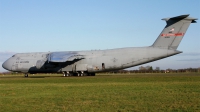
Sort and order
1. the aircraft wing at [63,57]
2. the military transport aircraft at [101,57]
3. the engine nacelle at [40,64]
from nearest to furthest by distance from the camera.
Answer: the military transport aircraft at [101,57], the aircraft wing at [63,57], the engine nacelle at [40,64]

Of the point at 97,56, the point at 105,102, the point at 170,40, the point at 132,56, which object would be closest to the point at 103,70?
the point at 97,56

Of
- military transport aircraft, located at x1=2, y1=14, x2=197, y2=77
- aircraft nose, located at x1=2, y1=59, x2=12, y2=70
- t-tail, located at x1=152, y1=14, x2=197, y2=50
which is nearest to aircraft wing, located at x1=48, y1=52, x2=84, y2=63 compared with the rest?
military transport aircraft, located at x1=2, y1=14, x2=197, y2=77

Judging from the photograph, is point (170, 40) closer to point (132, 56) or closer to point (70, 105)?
point (132, 56)

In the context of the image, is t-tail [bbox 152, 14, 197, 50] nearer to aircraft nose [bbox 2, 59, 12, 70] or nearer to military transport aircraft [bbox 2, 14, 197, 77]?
military transport aircraft [bbox 2, 14, 197, 77]

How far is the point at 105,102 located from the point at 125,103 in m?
0.90

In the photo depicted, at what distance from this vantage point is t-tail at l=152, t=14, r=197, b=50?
40031mm

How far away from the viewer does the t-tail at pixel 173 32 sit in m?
40.0

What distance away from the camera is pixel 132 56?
43.8 m

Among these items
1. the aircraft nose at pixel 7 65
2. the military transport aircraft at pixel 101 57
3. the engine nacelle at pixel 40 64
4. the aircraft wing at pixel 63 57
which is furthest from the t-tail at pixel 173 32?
the aircraft nose at pixel 7 65

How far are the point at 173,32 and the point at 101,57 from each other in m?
11.5

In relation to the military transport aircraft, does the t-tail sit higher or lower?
higher

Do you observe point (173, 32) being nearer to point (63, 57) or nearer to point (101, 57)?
point (101, 57)

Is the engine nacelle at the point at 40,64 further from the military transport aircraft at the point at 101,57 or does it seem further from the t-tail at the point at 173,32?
the t-tail at the point at 173,32

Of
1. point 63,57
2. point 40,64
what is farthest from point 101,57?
point 40,64
